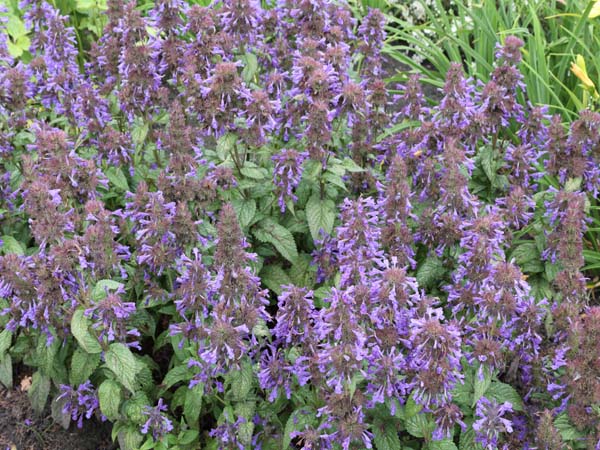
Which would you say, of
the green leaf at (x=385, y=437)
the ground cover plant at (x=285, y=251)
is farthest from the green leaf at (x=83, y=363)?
the green leaf at (x=385, y=437)

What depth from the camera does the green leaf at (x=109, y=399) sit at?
3379mm

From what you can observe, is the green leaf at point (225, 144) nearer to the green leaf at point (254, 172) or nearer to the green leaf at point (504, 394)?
the green leaf at point (254, 172)

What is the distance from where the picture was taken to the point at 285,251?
12.2 feet

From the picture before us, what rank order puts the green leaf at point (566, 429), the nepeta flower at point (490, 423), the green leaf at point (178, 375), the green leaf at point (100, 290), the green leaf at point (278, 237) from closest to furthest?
1. the nepeta flower at point (490, 423)
2. the green leaf at point (566, 429)
3. the green leaf at point (100, 290)
4. the green leaf at point (178, 375)
5. the green leaf at point (278, 237)

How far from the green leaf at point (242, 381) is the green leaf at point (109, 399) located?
523mm

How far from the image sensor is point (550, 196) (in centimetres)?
397

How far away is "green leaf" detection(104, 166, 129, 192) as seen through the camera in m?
3.96

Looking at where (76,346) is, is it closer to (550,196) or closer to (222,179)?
(222,179)

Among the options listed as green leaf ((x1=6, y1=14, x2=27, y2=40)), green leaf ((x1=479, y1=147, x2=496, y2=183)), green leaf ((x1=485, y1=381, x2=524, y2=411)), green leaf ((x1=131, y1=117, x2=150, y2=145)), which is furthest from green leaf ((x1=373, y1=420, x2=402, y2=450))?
green leaf ((x1=6, y1=14, x2=27, y2=40))

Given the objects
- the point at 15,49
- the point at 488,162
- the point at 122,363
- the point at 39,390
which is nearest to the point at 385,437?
the point at 122,363

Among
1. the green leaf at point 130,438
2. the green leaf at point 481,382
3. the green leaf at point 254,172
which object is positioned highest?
the green leaf at point 254,172

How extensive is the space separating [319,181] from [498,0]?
11.6 ft

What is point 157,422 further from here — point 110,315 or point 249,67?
point 249,67

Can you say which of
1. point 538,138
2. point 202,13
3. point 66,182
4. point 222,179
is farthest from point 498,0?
point 66,182
